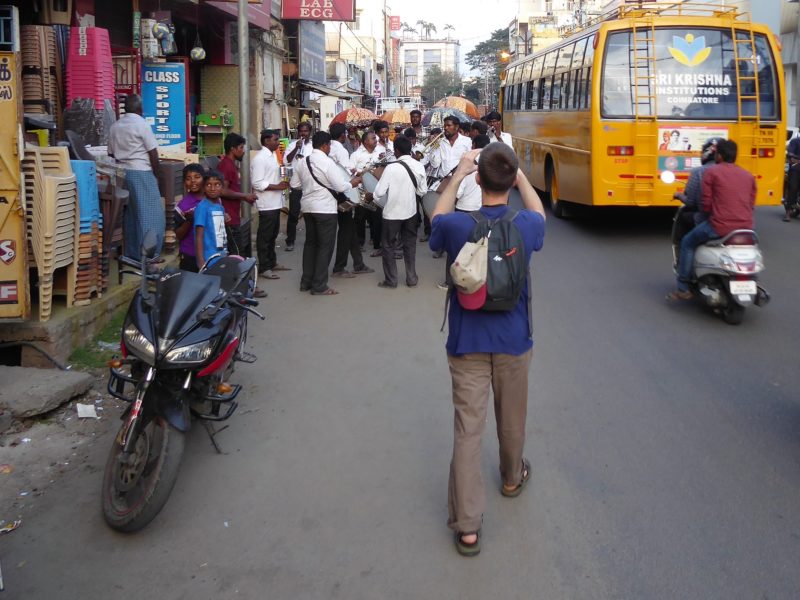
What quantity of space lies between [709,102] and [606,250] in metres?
2.35

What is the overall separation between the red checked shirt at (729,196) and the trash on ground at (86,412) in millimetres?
5367

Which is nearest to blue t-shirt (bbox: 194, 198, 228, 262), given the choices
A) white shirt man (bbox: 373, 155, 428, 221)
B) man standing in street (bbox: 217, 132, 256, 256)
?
man standing in street (bbox: 217, 132, 256, 256)

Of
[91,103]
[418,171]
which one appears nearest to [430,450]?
[418,171]

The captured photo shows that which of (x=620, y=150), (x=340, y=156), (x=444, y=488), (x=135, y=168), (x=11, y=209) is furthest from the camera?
(x=340, y=156)

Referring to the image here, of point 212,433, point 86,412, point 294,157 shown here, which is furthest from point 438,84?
point 212,433

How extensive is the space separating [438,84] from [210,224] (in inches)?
4191

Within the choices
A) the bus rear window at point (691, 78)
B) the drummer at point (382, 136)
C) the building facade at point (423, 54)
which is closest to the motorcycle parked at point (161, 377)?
the drummer at point (382, 136)

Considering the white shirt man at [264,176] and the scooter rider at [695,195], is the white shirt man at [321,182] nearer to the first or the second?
the white shirt man at [264,176]

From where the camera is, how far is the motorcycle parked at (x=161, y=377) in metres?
3.91

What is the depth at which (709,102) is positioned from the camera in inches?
432

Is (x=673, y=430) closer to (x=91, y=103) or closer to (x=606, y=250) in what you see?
(x=606, y=250)

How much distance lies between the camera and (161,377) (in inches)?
163

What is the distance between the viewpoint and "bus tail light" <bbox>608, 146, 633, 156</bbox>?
11002 mm

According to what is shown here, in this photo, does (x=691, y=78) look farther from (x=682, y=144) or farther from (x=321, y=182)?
(x=321, y=182)
